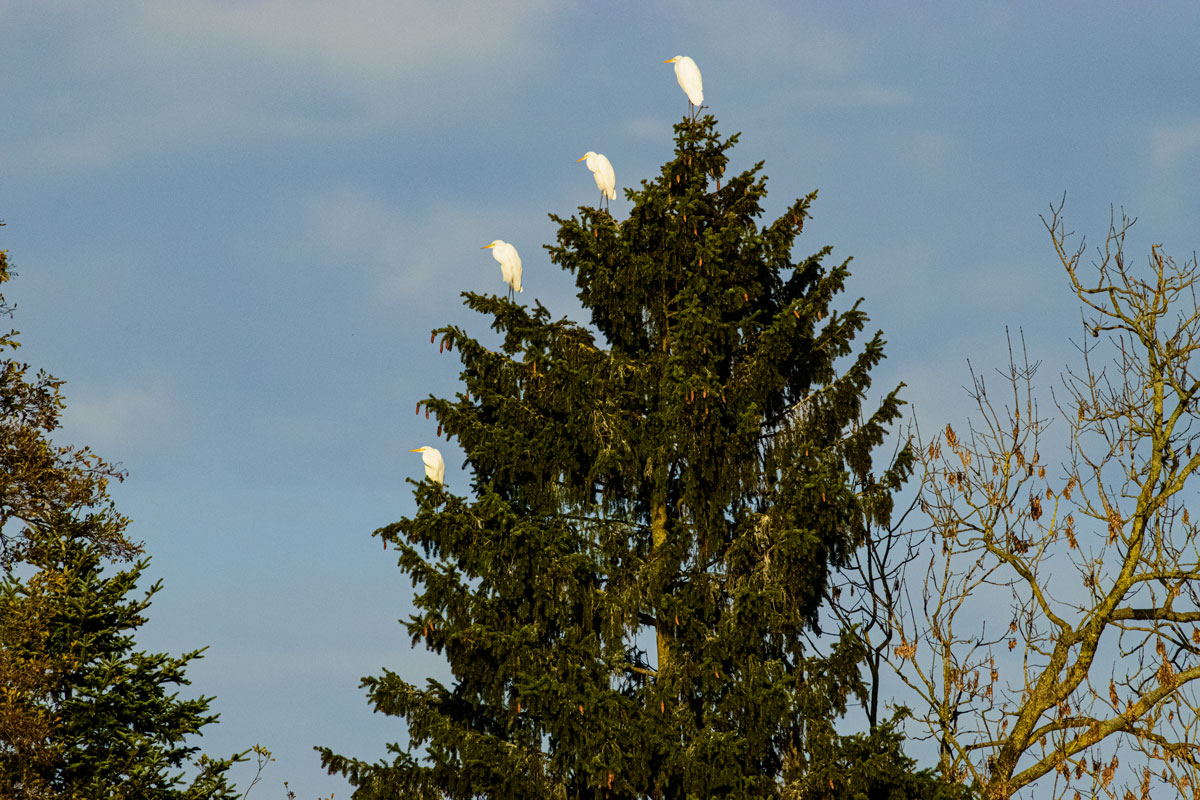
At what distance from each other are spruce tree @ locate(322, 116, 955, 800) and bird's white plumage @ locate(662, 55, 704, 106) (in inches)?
45.8

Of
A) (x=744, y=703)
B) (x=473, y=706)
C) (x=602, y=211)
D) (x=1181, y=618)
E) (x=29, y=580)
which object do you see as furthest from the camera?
(x=602, y=211)

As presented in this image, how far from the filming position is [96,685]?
55.1 ft

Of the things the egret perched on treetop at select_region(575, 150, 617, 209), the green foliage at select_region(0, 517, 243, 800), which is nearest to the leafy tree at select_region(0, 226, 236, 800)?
the green foliage at select_region(0, 517, 243, 800)

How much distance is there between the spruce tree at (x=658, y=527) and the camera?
13484 mm

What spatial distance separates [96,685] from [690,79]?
10813mm

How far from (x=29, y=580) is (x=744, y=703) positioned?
8.53 m

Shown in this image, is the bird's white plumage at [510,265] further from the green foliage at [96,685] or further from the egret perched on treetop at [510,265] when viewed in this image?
the green foliage at [96,685]

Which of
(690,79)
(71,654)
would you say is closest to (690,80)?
(690,79)

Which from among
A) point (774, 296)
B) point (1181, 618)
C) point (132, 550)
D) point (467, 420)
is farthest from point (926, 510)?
point (132, 550)

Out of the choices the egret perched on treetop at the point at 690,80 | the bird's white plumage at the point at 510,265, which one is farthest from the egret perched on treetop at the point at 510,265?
the egret perched on treetop at the point at 690,80

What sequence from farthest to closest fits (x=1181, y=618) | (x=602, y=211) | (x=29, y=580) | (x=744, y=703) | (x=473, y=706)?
(x=602, y=211) < (x=29, y=580) < (x=473, y=706) < (x=744, y=703) < (x=1181, y=618)

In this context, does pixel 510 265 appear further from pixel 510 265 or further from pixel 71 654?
pixel 71 654

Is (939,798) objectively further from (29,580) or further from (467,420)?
(29,580)

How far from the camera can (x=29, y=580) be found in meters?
15.8
